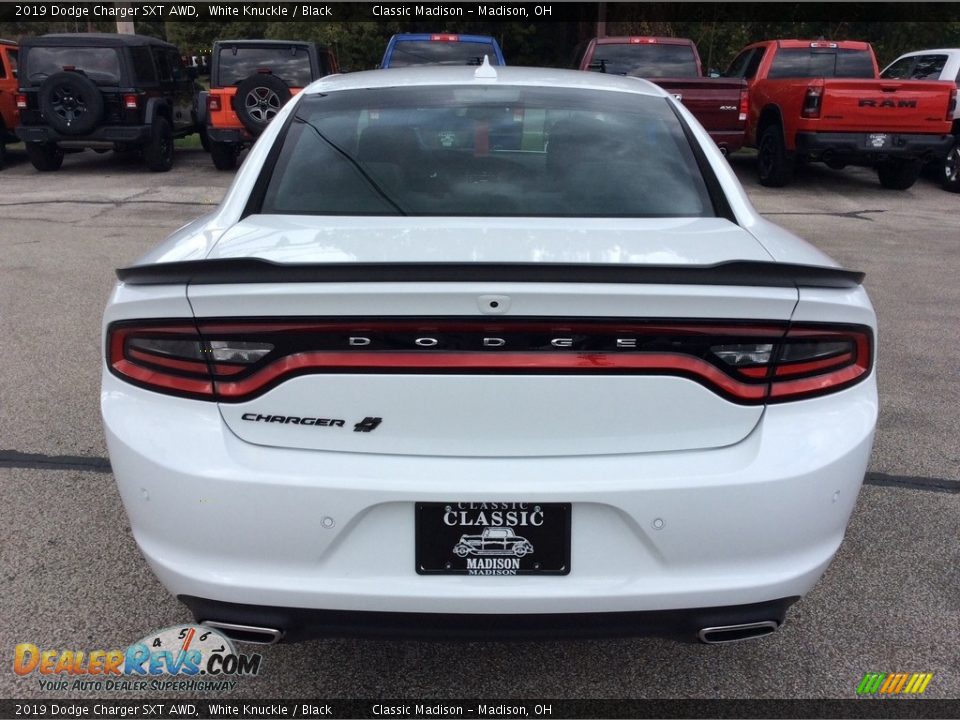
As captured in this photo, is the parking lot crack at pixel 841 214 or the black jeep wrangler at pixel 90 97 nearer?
the parking lot crack at pixel 841 214

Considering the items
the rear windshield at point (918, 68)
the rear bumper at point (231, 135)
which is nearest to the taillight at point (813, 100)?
the rear windshield at point (918, 68)

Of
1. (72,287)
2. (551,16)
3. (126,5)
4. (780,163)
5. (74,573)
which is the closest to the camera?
(74,573)

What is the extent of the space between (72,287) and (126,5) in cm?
1423

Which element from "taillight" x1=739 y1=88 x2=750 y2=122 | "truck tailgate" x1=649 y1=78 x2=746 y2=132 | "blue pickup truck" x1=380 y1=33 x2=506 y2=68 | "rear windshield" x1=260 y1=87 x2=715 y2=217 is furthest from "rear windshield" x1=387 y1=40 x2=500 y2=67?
"rear windshield" x1=260 y1=87 x2=715 y2=217

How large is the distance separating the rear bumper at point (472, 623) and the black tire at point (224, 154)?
12.1m

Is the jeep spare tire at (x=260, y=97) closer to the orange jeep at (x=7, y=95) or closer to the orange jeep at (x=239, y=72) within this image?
the orange jeep at (x=239, y=72)

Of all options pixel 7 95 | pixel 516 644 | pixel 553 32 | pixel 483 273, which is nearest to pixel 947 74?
pixel 516 644

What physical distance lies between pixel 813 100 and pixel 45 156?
1072 centimetres

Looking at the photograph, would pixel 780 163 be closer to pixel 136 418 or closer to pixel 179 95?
pixel 179 95

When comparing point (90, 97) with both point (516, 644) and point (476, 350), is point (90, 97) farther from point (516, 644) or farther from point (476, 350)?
point (476, 350)

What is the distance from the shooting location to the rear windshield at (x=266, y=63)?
43.5ft

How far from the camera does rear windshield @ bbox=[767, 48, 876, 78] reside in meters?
13.1

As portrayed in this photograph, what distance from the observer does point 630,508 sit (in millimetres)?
2037

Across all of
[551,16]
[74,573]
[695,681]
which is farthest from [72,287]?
[551,16]
